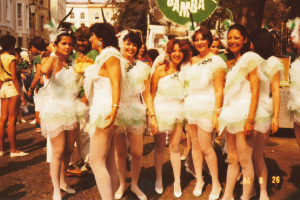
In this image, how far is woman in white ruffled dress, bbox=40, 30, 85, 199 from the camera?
11.9 ft

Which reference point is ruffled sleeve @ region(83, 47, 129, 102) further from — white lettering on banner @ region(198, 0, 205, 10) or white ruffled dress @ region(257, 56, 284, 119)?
white lettering on banner @ region(198, 0, 205, 10)

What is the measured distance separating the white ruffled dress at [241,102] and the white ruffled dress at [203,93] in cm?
27

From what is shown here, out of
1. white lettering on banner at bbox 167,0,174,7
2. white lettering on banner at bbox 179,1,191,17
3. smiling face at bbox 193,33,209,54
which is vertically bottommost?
smiling face at bbox 193,33,209,54

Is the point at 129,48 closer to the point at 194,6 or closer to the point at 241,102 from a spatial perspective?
the point at 194,6

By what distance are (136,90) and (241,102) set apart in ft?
4.22

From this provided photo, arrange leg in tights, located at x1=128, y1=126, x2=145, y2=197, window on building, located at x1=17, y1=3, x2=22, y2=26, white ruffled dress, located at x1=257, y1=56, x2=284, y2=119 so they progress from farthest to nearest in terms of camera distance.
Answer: window on building, located at x1=17, y1=3, x2=22, y2=26, leg in tights, located at x1=128, y1=126, x2=145, y2=197, white ruffled dress, located at x1=257, y1=56, x2=284, y2=119

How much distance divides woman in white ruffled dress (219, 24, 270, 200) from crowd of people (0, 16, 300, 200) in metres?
0.01

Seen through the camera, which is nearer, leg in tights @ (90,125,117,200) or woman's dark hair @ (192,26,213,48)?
leg in tights @ (90,125,117,200)

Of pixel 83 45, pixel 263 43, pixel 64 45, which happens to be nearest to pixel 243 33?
pixel 263 43

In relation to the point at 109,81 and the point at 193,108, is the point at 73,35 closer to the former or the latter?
the point at 109,81

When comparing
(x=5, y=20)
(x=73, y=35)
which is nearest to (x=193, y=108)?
(x=73, y=35)

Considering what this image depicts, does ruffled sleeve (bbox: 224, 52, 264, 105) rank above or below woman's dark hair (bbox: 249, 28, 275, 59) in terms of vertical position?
below

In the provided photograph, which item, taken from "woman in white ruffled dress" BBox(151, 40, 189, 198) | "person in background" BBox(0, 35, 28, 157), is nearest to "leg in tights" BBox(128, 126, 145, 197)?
"woman in white ruffled dress" BBox(151, 40, 189, 198)

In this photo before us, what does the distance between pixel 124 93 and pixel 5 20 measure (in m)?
30.0
